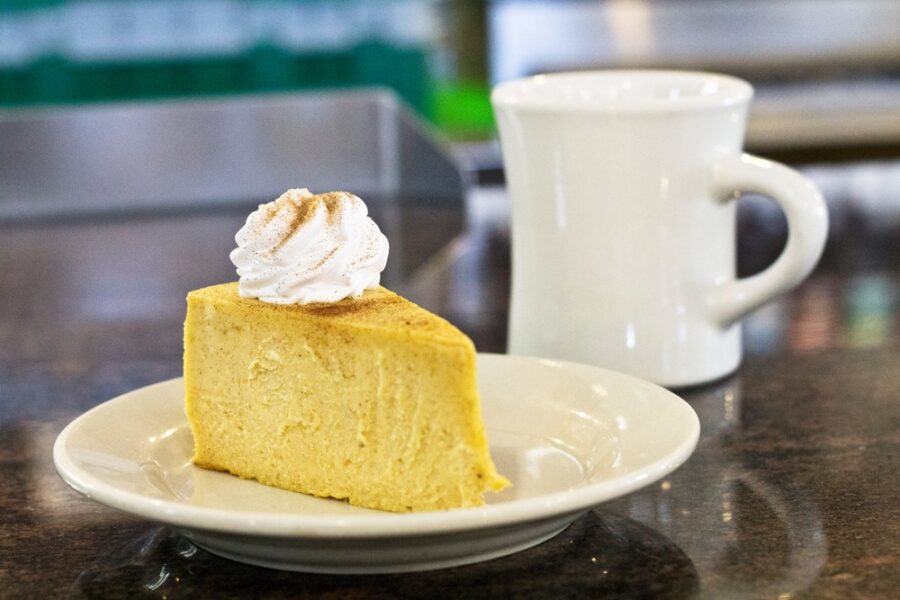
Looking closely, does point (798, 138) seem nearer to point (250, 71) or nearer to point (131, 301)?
point (250, 71)

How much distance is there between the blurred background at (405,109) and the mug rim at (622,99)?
0.23m

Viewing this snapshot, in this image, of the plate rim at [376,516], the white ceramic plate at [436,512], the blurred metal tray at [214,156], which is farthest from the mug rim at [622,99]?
the blurred metal tray at [214,156]

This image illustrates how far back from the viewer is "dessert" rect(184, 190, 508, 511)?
66cm

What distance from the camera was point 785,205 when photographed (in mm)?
876

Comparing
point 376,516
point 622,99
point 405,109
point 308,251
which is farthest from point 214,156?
point 376,516

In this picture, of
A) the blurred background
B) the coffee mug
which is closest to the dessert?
the coffee mug

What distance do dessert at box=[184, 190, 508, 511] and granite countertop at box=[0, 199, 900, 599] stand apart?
0.08 m

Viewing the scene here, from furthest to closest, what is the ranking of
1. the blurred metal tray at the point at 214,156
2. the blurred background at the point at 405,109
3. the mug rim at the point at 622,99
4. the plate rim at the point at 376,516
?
the blurred metal tray at the point at 214,156 < the blurred background at the point at 405,109 < the mug rim at the point at 622,99 < the plate rim at the point at 376,516

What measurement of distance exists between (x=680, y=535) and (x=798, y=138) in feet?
5.75

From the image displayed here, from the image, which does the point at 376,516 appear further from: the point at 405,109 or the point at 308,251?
the point at 405,109

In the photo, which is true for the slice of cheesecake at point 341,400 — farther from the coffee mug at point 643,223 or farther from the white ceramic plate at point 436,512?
the coffee mug at point 643,223

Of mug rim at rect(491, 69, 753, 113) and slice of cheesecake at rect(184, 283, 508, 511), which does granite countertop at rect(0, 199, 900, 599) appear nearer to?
slice of cheesecake at rect(184, 283, 508, 511)

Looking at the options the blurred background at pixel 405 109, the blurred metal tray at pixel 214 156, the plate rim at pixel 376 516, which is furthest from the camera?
the blurred metal tray at pixel 214 156

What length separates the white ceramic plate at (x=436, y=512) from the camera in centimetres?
54
